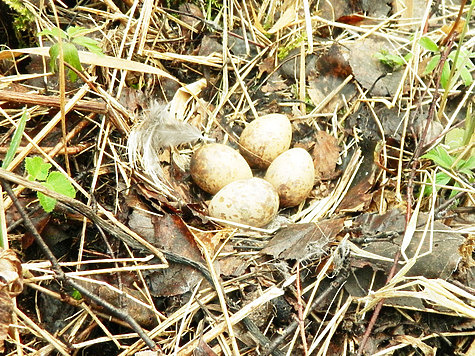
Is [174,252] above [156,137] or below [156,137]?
below

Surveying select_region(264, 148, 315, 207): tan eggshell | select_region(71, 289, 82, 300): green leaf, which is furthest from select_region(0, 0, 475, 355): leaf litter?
select_region(264, 148, 315, 207): tan eggshell

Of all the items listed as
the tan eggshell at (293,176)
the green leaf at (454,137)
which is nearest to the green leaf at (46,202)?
the tan eggshell at (293,176)

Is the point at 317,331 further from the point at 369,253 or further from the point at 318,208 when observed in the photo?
the point at 318,208

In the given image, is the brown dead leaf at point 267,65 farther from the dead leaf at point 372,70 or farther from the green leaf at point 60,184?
the green leaf at point 60,184

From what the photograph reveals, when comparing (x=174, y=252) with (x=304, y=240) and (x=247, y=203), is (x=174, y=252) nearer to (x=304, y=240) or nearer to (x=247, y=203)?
(x=247, y=203)

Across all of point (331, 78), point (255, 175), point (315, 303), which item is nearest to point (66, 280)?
point (315, 303)

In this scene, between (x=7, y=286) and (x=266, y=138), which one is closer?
Answer: (x=7, y=286)

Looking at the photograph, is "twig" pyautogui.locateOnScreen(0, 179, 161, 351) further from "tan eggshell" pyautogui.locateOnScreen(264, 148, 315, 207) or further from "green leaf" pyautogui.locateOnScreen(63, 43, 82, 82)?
"tan eggshell" pyautogui.locateOnScreen(264, 148, 315, 207)
